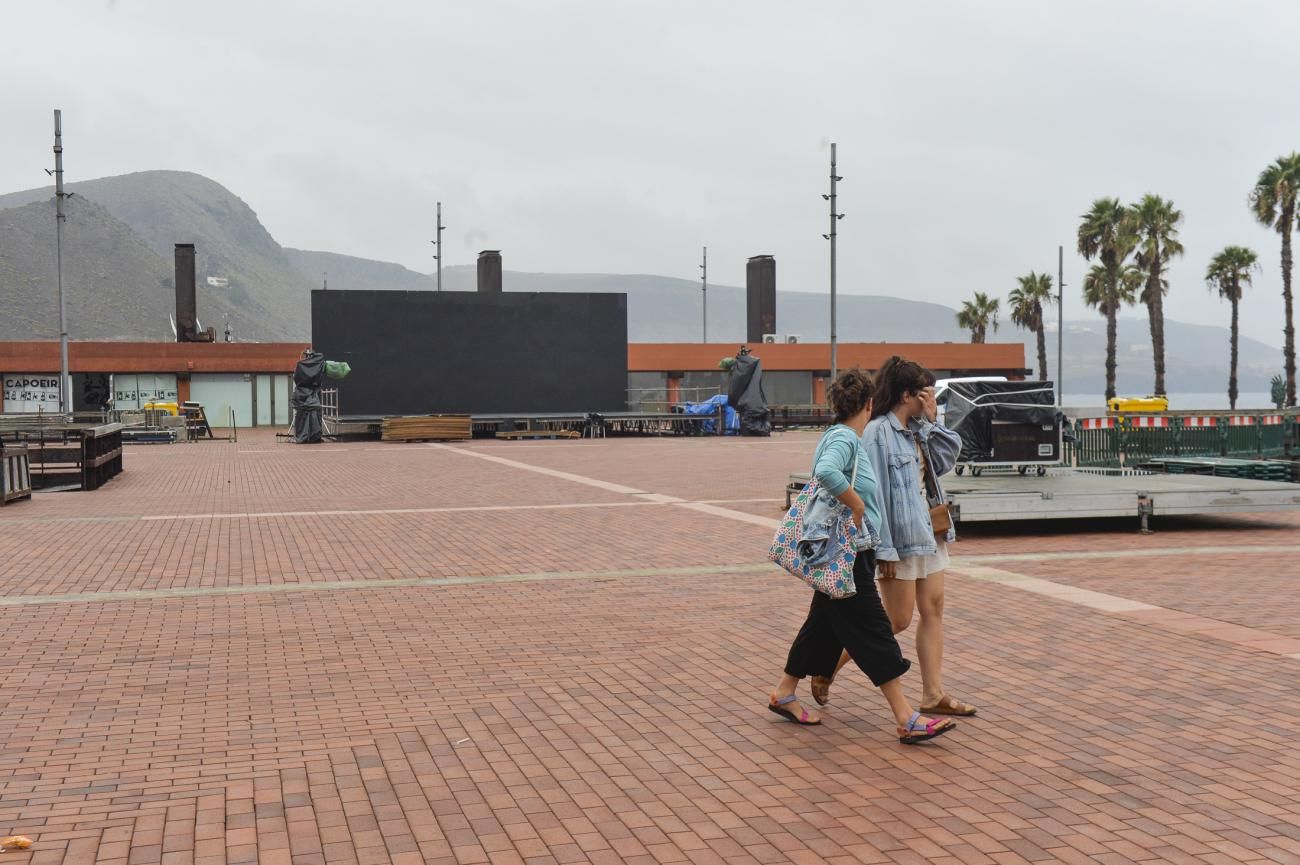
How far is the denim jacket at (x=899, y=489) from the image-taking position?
577 centimetres

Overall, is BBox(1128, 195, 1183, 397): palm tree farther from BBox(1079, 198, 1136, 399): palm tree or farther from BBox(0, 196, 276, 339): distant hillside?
BBox(0, 196, 276, 339): distant hillside

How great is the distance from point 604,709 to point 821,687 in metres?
1.08

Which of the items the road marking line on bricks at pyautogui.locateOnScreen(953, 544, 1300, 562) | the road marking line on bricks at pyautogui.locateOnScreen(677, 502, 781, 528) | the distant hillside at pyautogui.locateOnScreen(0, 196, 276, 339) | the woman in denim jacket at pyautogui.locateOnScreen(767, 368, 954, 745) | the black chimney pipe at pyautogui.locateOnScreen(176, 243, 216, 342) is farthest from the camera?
the distant hillside at pyautogui.locateOnScreen(0, 196, 276, 339)

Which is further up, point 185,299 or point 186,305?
point 185,299

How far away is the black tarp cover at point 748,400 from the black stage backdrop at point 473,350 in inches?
160

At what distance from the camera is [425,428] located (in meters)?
38.1

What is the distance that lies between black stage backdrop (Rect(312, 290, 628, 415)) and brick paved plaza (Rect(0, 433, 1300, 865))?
28.6 meters

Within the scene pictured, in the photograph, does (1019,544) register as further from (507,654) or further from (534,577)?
(507,654)

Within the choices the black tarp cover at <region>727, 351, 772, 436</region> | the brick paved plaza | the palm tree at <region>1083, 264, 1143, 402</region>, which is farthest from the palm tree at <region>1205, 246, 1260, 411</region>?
the brick paved plaza

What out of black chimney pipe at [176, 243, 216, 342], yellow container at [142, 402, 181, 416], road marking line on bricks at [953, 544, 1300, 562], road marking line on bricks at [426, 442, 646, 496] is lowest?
road marking line on bricks at [953, 544, 1300, 562]

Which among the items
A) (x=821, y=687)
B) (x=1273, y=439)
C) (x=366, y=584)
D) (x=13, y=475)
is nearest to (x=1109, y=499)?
(x=366, y=584)

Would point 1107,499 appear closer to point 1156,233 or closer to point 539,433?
point 539,433

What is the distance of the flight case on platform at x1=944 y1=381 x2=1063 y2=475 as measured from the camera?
15.8 meters

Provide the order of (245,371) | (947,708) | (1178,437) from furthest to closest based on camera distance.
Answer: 1. (245,371)
2. (1178,437)
3. (947,708)
